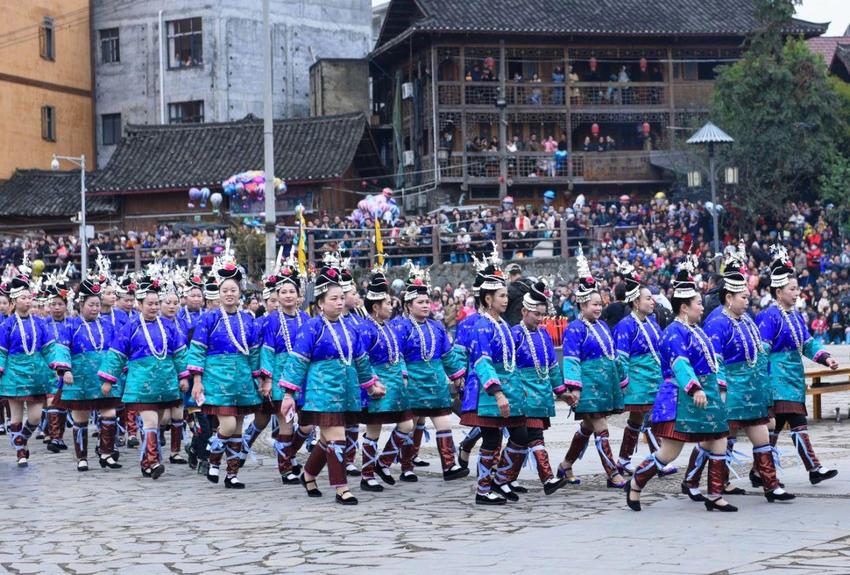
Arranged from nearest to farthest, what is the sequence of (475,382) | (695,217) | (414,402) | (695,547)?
(695,547)
(475,382)
(414,402)
(695,217)

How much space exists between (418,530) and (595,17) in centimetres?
3622

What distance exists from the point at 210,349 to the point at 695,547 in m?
6.43

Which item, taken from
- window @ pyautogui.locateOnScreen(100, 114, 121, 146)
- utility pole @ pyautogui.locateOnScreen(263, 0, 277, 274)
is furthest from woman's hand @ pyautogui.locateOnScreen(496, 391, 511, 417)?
window @ pyautogui.locateOnScreen(100, 114, 121, 146)

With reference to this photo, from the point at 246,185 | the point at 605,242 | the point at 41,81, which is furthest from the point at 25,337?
the point at 41,81

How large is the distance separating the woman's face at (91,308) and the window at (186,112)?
38.0m

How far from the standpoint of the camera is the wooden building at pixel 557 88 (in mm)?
44375

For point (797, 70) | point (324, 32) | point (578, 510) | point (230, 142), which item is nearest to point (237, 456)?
point (578, 510)

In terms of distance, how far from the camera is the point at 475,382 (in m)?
12.6

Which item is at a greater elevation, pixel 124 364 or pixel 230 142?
pixel 230 142

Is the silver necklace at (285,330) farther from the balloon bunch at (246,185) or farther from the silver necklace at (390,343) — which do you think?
the balloon bunch at (246,185)

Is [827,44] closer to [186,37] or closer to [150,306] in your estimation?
[186,37]

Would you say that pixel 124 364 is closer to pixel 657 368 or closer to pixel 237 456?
pixel 237 456

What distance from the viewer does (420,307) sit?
14461mm

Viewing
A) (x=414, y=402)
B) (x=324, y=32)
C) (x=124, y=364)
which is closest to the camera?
(x=414, y=402)
